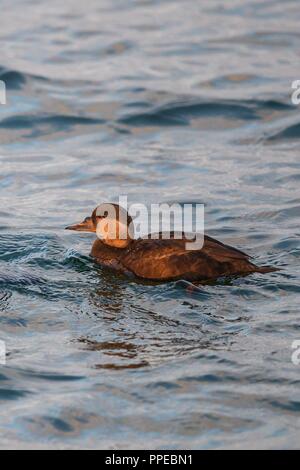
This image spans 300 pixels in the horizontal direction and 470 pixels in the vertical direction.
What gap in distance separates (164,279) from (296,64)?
7.83 m

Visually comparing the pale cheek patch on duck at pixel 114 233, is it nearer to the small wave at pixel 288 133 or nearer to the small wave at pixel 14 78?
the small wave at pixel 288 133

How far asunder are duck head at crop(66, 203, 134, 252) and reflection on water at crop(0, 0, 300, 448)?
273 millimetres

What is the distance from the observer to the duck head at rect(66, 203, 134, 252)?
29.6 feet

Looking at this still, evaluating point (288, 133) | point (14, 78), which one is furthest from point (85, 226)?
point (14, 78)

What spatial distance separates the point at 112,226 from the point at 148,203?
5.97 feet

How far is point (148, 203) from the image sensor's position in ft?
35.5

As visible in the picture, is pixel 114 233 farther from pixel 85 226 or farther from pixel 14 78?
pixel 14 78

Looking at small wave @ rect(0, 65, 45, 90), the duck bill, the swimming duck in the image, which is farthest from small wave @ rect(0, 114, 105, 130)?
the swimming duck

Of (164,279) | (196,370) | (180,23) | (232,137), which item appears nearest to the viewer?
(196,370)

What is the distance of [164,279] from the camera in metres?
8.32

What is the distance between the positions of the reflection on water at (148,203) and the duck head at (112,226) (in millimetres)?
273
